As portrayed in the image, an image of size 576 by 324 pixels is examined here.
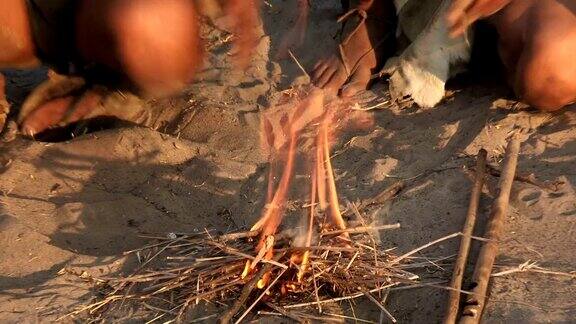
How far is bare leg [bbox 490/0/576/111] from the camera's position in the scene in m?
2.88

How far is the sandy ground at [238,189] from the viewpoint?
2.08 metres

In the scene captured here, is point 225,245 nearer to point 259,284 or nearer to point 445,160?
point 259,284

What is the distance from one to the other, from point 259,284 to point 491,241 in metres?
0.66

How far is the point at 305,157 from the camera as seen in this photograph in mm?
2969

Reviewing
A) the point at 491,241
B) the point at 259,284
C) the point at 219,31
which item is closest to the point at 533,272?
the point at 491,241

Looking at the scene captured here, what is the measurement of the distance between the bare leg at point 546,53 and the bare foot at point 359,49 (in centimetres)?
76

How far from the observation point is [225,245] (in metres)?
2.15

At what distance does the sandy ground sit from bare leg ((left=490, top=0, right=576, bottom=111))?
8 cm

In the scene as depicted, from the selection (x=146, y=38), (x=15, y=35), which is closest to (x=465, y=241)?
(x=146, y=38)

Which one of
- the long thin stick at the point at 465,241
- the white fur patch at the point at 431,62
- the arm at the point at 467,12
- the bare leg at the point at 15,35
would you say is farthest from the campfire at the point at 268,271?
the bare leg at the point at 15,35

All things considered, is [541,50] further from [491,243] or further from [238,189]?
[238,189]

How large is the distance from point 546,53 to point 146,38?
153 cm

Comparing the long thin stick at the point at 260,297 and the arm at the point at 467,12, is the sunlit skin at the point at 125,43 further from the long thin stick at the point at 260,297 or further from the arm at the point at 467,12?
the long thin stick at the point at 260,297

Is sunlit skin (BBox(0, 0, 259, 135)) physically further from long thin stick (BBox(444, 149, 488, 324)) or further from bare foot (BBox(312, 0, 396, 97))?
long thin stick (BBox(444, 149, 488, 324))
